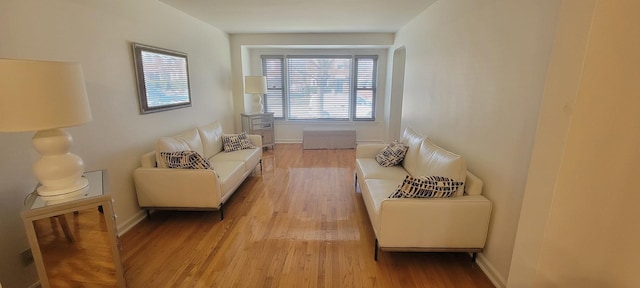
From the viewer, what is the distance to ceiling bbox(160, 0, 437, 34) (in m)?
3.32

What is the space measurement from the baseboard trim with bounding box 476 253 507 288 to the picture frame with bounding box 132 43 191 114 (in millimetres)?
3468

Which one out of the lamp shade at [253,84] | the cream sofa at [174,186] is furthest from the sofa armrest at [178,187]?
the lamp shade at [253,84]

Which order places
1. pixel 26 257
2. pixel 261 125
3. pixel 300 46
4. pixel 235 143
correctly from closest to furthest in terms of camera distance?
pixel 26 257 < pixel 235 143 < pixel 300 46 < pixel 261 125

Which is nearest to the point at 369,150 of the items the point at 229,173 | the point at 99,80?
the point at 229,173

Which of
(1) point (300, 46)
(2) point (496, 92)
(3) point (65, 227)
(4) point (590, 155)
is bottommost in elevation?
(3) point (65, 227)

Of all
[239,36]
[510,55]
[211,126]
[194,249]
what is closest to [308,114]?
[239,36]

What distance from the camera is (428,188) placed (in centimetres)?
206

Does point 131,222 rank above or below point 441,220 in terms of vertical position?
below

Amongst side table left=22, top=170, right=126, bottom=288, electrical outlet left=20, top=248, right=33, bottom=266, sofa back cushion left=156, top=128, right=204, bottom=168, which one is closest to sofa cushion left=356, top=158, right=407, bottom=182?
sofa back cushion left=156, top=128, right=204, bottom=168

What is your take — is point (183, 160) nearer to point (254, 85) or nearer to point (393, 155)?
point (393, 155)

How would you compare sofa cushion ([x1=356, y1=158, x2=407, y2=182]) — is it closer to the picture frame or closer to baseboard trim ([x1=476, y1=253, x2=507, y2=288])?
baseboard trim ([x1=476, y1=253, x2=507, y2=288])

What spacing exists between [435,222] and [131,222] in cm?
284

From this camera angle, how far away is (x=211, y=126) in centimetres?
411

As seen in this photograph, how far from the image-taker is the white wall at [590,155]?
1151 millimetres
